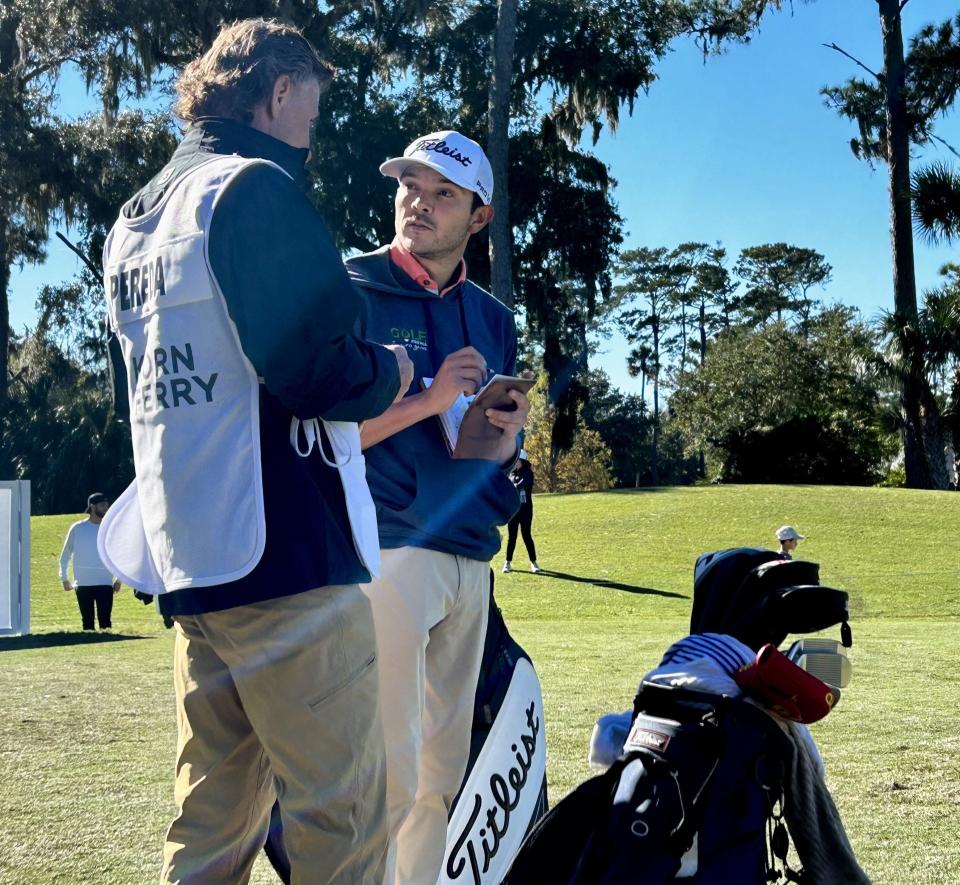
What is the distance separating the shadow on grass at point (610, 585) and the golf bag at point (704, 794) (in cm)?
1460

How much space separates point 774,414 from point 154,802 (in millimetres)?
44355

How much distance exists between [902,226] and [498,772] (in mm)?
28065

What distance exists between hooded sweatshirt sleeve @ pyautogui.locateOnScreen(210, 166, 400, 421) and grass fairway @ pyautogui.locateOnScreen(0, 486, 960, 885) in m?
1.14

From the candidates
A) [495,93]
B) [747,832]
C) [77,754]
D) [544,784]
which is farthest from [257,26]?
[495,93]

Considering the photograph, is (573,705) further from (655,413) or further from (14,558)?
(655,413)

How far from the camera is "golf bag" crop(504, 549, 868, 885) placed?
2053mm

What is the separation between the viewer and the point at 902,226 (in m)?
28.8

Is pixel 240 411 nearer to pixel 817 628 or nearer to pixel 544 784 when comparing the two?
pixel 817 628

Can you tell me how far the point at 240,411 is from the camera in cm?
205

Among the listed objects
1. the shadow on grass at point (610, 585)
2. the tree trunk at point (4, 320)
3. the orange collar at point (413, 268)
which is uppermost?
the tree trunk at point (4, 320)

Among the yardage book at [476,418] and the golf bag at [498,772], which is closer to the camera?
the yardage book at [476,418]

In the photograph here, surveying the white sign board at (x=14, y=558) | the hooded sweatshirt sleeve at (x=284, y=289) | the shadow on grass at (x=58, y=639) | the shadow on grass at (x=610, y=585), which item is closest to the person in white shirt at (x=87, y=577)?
the shadow on grass at (x=58, y=639)

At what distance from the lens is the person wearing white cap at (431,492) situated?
2.80 metres

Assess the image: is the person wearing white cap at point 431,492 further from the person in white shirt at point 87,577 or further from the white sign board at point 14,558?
the person in white shirt at point 87,577
